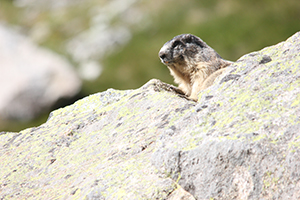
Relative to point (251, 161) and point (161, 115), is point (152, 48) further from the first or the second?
point (251, 161)

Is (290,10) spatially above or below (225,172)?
above

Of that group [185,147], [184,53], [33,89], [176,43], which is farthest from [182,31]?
[185,147]

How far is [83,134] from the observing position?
561 centimetres

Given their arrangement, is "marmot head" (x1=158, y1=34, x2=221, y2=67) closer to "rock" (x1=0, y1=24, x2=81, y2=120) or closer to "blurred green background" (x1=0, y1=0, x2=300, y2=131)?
"blurred green background" (x1=0, y1=0, x2=300, y2=131)

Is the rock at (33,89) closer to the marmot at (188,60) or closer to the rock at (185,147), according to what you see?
the marmot at (188,60)

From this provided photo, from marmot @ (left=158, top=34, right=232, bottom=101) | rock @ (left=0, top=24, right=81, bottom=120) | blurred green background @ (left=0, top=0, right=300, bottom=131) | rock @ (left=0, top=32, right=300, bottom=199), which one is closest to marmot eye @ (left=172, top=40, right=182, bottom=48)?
marmot @ (left=158, top=34, right=232, bottom=101)

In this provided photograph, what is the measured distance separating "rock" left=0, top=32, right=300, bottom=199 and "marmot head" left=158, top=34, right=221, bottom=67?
6.55 ft

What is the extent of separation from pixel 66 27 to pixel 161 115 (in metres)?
26.9

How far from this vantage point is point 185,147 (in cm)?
387

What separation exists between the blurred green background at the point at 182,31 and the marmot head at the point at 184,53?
42.1ft

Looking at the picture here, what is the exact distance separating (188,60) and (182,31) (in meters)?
16.5

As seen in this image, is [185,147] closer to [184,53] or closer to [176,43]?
[184,53]

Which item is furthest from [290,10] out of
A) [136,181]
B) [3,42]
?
[136,181]

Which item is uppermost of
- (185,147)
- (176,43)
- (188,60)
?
(176,43)
